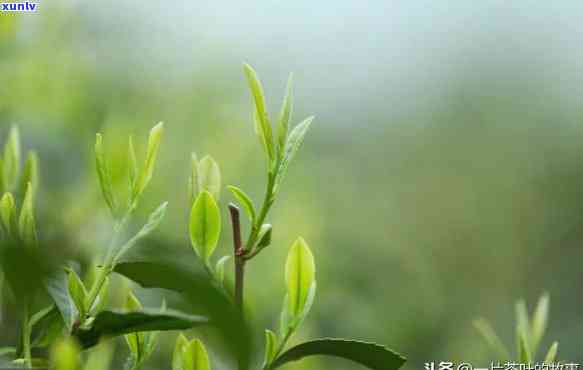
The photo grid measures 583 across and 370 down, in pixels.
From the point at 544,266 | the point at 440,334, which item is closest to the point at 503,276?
the point at 544,266

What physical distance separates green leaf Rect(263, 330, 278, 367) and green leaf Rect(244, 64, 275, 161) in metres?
0.08

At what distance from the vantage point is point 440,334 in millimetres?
1031

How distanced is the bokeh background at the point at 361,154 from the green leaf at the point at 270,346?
11 cm

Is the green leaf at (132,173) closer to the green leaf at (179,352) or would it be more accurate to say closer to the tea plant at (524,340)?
the green leaf at (179,352)

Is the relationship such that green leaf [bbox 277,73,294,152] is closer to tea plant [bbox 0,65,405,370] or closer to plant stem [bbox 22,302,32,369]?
tea plant [bbox 0,65,405,370]

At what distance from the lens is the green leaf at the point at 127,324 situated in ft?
0.96

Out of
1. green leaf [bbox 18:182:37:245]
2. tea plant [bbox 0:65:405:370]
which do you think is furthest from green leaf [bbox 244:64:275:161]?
green leaf [bbox 18:182:37:245]

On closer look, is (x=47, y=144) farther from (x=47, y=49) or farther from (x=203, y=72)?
(x=203, y=72)

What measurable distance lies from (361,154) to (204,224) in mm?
1522

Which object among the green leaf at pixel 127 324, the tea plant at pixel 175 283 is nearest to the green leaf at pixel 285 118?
the tea plant at pixel 175 283

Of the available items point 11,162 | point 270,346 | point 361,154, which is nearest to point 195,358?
point 270,346

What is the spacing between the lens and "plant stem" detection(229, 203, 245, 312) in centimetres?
32

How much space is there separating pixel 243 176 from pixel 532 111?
61.2 inches

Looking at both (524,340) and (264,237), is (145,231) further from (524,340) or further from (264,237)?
(524,340)
